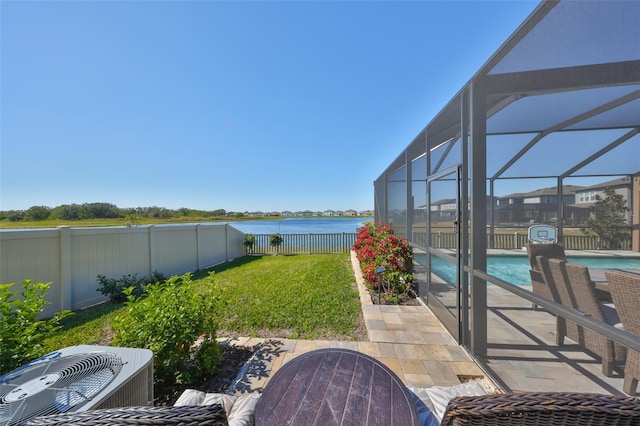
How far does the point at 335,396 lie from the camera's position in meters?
1.14

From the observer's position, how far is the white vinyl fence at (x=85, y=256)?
11.3 ft

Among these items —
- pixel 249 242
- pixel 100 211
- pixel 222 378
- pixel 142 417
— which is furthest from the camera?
pixel 249 242

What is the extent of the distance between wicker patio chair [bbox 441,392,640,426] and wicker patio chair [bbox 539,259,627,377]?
3.16ft

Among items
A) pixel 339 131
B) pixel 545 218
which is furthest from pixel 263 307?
pixel 339 131

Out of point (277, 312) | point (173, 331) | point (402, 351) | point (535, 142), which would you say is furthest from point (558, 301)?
point (277, 312)

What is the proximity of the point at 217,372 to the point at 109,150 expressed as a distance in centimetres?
1048

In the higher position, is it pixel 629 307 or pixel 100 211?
pixel 100 211

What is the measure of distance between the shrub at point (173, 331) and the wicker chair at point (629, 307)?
2843mm

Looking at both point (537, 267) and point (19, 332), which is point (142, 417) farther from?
point (537, 267)

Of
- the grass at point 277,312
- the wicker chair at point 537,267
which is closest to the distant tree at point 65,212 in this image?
the grass at point 277,312

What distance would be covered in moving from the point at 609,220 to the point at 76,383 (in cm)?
285

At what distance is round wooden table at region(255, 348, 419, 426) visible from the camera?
1031mm

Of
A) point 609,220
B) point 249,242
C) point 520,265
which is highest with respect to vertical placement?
point 609,220

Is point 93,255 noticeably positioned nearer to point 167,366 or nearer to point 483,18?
point 167,366
